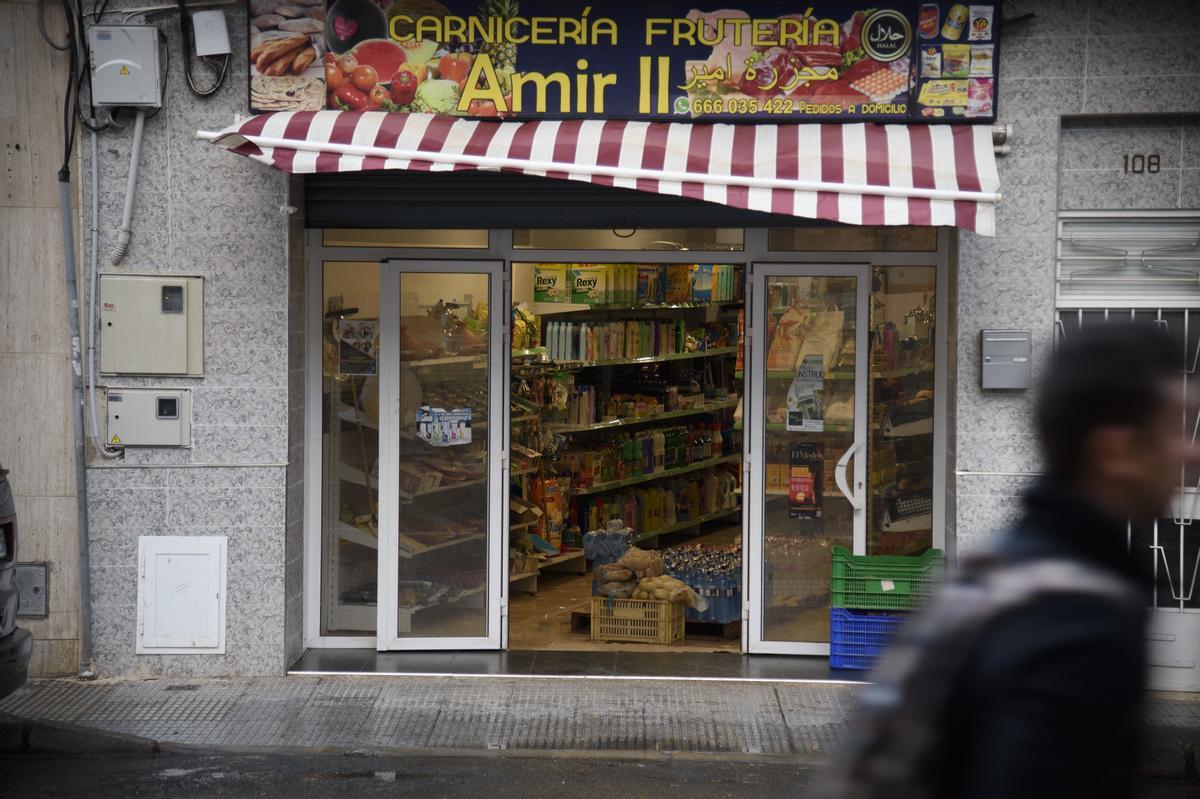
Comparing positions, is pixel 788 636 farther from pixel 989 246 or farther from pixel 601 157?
pixel 601 157

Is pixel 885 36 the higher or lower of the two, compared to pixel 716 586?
higher

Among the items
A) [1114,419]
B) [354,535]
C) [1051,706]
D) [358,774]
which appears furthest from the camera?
[354,535]

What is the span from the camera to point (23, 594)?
8523 mm

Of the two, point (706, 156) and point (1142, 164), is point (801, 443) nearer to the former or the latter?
point (706, 156)

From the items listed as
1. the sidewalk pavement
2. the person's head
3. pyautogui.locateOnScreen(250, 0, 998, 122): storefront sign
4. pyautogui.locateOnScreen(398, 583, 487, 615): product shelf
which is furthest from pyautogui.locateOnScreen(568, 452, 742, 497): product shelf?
the person's head

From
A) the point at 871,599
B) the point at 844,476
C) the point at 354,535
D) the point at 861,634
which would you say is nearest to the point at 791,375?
the point at 844,476

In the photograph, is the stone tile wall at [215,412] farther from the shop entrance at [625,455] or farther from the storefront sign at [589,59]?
the shop entrance at [625,455]

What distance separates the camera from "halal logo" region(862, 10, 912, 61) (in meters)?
8.23

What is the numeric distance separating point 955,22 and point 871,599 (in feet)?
11.6

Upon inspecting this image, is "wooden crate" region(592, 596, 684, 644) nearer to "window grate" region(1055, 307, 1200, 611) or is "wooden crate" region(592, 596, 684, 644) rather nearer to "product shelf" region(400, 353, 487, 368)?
"product shelf" region(400, 353, 487, 368)

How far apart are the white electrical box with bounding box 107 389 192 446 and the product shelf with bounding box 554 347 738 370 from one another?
159 inches

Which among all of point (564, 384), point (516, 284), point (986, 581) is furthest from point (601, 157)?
point (986, 581)

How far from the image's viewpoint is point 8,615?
6.74 m

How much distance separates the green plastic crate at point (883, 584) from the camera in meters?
8.70
